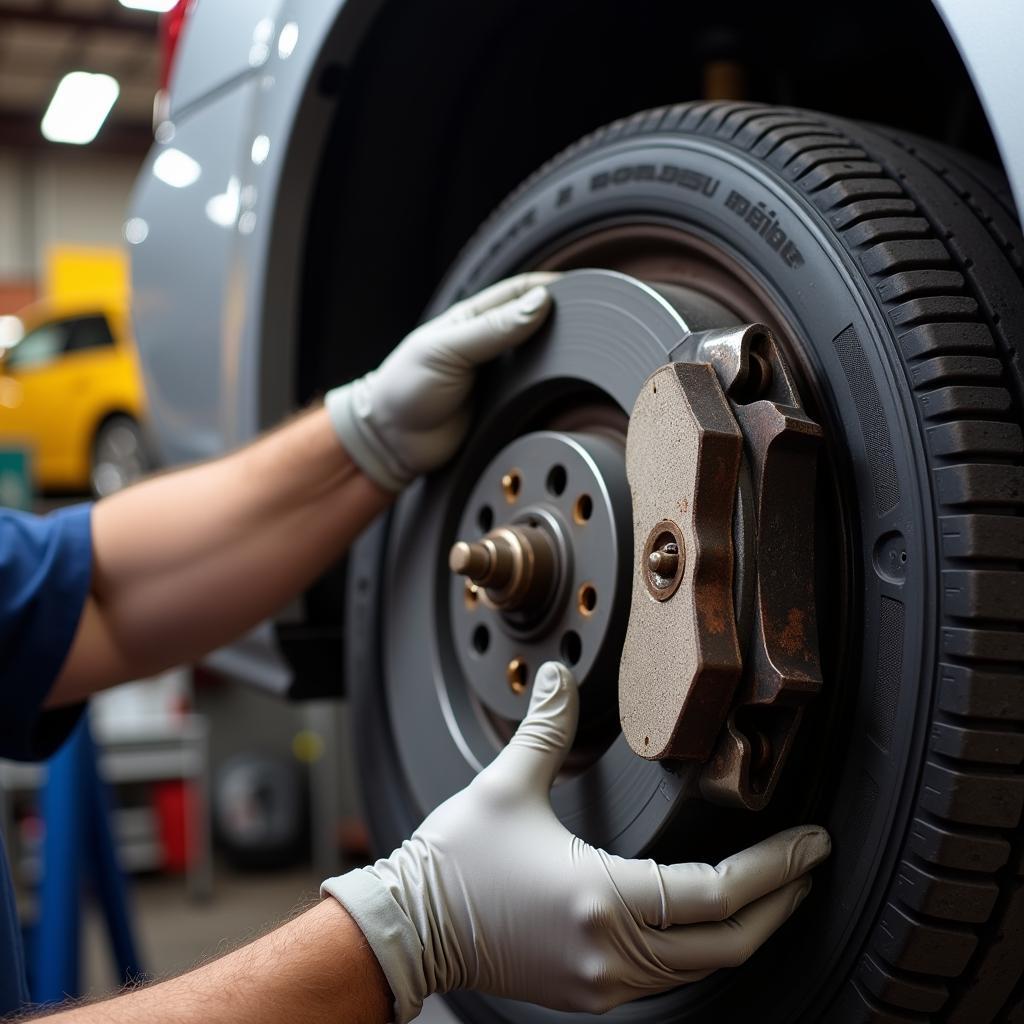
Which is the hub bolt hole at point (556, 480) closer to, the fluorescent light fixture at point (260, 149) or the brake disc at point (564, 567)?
the brake disc at point (564, 567)

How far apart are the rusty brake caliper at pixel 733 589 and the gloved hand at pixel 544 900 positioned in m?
0.07

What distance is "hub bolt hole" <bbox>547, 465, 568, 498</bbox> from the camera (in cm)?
85

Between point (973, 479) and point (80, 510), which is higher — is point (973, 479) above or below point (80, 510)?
above

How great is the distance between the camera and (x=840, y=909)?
2.14 feet

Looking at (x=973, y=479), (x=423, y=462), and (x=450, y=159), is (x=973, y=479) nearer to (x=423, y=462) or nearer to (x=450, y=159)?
(x=423, y=462)

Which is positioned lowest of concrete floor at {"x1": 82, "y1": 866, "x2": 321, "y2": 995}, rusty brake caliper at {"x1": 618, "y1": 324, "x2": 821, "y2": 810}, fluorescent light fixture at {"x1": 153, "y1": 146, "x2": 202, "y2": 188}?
concrete floor at {"x1": 82, "y1": 866, "x2": 321, "y2": 995}

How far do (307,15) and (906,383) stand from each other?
79 cm

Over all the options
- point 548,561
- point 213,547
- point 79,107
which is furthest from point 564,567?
point 79,107

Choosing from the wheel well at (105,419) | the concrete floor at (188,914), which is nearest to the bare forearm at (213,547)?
the concrete floor at (188,914)

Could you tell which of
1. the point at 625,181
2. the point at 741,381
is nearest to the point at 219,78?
the point at 625,181

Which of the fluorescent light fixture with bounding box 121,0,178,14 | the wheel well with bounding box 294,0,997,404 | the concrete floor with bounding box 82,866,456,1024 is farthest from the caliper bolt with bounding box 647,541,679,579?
the fluorescent light fixture with bounding box 121,0,178,14

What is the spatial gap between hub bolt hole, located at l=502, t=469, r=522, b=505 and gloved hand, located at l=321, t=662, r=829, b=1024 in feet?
0.52

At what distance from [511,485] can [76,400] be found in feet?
17.5

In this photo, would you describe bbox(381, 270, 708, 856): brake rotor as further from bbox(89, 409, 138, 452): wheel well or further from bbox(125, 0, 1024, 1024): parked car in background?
bbox(89, 409, 138, 452): wheel well
